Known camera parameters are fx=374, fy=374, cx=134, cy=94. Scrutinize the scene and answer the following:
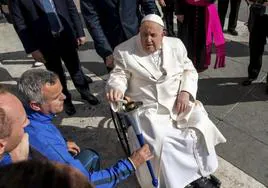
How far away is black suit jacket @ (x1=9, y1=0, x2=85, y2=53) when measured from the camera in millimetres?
3627

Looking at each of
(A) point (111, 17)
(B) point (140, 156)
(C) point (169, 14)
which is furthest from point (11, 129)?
(C) point (169, 14)

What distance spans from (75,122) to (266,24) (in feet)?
7.88

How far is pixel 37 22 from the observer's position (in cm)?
375

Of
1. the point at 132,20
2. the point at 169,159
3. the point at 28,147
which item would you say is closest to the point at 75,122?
the point at 132,20

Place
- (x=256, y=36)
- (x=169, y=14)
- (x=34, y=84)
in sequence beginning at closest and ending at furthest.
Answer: (x=34, y=84) → (x=256, y=36) → (x=169, y=14)

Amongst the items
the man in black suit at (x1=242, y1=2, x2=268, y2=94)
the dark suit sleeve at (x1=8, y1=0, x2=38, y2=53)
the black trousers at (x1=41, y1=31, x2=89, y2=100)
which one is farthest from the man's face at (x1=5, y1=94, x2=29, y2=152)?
the man in black suit at (x1=242, y1=2, x2=268, y2=94)

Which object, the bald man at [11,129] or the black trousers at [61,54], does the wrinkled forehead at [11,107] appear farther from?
the black trousers at [61,54]

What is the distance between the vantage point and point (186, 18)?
4.55m

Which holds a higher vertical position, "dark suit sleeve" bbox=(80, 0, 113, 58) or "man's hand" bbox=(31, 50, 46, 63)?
"dark suit sleeve" bbox=(80, 0, 113, 58)

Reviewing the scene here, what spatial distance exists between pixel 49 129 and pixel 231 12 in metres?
4.00

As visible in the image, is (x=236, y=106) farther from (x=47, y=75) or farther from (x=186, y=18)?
(x=47, y=75)

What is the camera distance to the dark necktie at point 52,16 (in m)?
3.70

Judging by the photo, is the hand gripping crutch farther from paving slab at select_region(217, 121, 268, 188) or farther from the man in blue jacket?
paving slab at select_region(217, 121, 268, 188)

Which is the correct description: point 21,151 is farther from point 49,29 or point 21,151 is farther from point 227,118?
point 227,118
